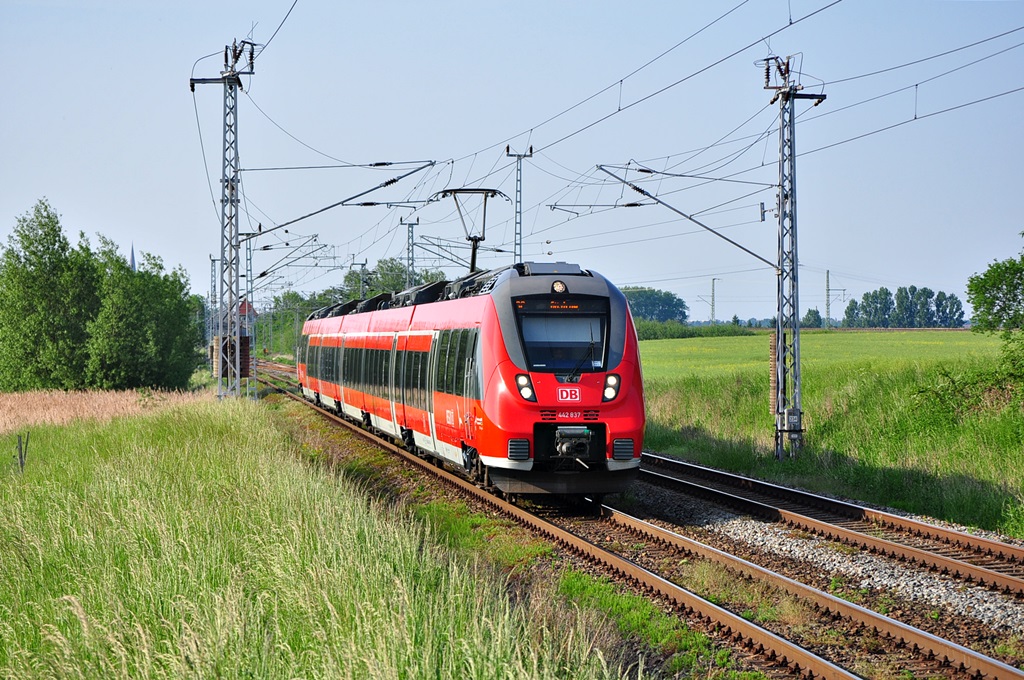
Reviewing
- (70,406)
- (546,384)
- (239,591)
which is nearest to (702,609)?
(239,591)

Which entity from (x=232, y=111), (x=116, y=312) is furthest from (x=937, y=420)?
(x=116, y=312)

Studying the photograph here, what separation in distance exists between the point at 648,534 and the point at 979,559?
382 cm

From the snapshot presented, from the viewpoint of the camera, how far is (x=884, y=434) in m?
19.3

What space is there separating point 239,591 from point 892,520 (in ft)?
31.7

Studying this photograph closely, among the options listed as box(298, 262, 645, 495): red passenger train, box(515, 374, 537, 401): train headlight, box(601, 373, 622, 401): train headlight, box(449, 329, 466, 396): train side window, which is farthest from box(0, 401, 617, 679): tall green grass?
box(601, 373, 622, 401): train headlight

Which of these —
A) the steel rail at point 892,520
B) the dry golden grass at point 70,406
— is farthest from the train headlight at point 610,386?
the dry golden grass at point 70,406

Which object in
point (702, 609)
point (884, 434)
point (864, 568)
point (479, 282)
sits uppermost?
point (479, 282)

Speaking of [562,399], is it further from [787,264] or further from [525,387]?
[787,264]

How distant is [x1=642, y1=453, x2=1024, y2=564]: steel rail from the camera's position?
36.9 feet

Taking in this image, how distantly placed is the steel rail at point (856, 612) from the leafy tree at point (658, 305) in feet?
433

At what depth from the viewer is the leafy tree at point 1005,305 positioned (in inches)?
728

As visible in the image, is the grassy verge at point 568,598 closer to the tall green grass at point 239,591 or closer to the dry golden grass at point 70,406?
the tall green grass at point 239,591

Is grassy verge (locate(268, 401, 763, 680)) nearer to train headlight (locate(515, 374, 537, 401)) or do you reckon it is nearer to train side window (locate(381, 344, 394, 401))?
train headlight (locate(515, 374, 537, 401))

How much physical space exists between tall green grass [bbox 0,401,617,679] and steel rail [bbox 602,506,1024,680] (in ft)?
9.04
